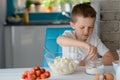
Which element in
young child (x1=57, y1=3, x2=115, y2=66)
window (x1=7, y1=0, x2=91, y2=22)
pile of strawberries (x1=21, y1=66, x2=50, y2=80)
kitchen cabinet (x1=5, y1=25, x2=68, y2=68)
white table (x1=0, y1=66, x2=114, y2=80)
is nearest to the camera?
pile of strawberries (x1=21, y1=66, x2=50, y2=80)

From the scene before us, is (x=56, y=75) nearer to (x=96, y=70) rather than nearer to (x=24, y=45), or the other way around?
(x=96, y=70)

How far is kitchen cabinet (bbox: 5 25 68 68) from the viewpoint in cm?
307

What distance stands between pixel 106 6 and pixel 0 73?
1.31 meters

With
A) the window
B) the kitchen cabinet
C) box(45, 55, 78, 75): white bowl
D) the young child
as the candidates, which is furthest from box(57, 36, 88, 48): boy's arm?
the window

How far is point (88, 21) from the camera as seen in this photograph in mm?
1629

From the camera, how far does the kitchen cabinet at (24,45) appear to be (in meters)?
3.07

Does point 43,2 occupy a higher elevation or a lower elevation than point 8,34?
higher

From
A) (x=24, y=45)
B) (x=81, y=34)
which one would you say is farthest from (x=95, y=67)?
(x=24, y=45)

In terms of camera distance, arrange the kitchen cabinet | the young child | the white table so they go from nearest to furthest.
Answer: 1. the white table
2. the young child
3. the kitchen cabinet

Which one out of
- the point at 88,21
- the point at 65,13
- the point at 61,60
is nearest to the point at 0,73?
the point at 61,60

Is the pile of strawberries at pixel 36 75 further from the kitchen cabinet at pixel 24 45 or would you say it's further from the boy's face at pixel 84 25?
the kitchen cabinet at pixel 24 45

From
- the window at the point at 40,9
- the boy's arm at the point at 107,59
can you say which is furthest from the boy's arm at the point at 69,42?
the window at the point at 40,9

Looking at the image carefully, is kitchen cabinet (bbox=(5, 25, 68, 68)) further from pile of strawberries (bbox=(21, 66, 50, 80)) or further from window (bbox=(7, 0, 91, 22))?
pile of strawberries (bbox=(21, 66, 50, 80))

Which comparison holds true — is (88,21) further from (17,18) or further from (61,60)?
(17,18)
